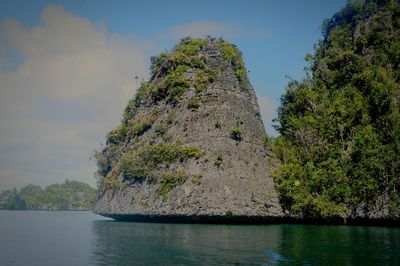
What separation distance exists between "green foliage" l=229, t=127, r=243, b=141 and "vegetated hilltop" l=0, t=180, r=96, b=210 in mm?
108163

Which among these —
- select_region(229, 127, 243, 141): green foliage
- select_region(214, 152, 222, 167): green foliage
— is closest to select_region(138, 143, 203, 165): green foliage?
select_region(214, 152, 222, 167): green foliage

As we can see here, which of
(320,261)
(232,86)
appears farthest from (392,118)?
(320,261)

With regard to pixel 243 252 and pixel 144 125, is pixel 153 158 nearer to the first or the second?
pixel 144 125

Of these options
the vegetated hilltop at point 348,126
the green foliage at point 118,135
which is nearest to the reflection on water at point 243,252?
the vegetated hilltop at point 348,126

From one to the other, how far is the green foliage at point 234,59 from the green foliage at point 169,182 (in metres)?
10.3

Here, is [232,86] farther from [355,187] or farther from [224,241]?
[224,241]

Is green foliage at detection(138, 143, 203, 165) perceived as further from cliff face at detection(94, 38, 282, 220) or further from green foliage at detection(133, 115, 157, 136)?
green foliage at detection(133, 115, 157, 136)

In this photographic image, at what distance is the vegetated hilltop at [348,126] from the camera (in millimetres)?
28750

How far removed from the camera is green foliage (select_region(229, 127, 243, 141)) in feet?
104

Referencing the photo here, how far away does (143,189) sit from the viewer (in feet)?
105

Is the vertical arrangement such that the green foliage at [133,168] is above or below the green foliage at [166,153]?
below

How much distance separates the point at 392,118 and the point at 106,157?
2695cm

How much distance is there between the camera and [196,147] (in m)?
30.9

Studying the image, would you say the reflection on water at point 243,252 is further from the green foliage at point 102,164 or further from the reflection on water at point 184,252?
the green foliage at point 102,164
